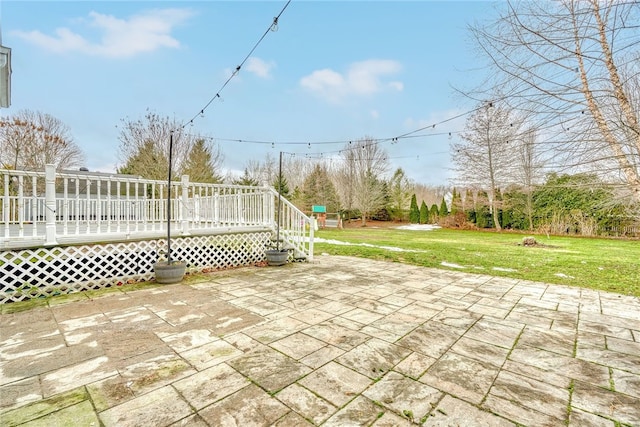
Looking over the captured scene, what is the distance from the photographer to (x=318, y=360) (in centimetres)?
209

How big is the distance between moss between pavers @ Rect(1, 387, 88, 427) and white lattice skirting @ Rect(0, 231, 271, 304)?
9.00ft

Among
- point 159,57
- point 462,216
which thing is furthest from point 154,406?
point 462,216

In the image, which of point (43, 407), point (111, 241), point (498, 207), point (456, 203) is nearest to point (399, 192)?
point (456, 203)

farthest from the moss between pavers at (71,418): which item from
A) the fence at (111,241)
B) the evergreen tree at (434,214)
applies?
the evergreen tree at (434,214)

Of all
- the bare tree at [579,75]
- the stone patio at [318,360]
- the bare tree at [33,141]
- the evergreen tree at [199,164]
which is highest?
the bare tree at [33,141]

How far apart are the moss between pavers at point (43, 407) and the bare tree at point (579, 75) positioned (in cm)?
424

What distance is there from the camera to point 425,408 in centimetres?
159

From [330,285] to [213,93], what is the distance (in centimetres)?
566

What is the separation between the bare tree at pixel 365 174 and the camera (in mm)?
20656

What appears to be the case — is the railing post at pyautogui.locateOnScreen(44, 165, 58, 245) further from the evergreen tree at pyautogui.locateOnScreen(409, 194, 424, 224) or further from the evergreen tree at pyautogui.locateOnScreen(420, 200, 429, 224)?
the evergreen tree at pyautogui.locateOnScreen(409, 194, 424, 224)

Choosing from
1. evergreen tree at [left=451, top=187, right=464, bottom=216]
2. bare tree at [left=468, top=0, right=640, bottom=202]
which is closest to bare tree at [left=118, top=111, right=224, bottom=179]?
bare tree at [left=468, top=0, right=640, bottom=202]

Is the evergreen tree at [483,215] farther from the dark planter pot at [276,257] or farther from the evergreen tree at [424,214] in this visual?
the dark planter pot at [276,257]

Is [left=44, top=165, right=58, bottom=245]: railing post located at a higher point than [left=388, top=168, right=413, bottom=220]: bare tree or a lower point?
lower

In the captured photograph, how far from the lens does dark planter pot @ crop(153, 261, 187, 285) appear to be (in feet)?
13.8
